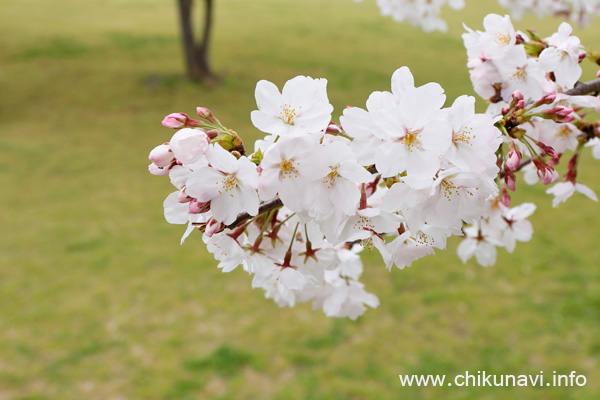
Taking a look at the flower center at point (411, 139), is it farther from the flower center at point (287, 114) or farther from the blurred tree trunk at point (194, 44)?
the blurred tree trunk at point (194, 44)

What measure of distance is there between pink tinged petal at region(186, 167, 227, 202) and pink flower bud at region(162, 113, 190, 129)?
0.10m

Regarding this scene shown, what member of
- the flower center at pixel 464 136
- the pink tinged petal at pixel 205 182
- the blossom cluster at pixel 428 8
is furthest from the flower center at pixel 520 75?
the blossom cluster at pixel 428 8

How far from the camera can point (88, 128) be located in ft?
26.2

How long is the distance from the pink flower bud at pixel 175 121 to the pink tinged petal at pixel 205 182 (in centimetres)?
10

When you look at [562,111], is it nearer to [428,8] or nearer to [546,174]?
[546,174]

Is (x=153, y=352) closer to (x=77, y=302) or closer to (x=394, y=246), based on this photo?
(x=77, y=302)

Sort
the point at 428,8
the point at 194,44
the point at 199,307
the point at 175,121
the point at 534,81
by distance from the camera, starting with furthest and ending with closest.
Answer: the point at 194,44 → the point at 199,307 → the point at 428,8 → the point at 534,81 → the point at 175,121

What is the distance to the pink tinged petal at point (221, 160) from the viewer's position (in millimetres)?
671

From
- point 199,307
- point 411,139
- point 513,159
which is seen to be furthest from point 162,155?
point 199,307

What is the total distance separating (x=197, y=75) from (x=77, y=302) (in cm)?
612

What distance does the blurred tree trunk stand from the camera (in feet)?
29.6

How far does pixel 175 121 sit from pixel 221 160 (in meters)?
0.12

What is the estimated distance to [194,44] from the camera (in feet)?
30.6

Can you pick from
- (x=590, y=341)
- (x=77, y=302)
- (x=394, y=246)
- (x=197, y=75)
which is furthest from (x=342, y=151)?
(x=197, y=75)
